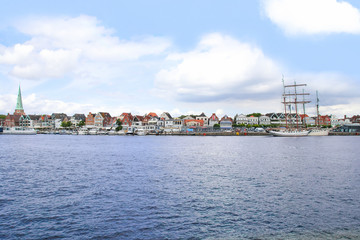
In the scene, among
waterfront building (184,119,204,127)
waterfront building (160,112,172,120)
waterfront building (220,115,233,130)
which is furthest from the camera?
waterfront building (160,112,172,120)

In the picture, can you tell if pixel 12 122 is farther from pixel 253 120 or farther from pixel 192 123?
pixel 253 120

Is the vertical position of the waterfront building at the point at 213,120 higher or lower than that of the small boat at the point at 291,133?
higher

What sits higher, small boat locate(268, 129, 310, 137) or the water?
small boat locate(268, 129, 310, 137)

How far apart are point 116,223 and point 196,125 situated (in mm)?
159040

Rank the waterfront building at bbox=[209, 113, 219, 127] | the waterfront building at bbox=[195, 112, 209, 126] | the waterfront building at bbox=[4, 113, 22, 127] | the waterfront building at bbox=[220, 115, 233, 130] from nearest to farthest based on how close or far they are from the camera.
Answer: the waterfront building at bbox=[220, 115, 233, 130] → the waterfront building at bbox=[209, 113, 219, 127] → the waterfront building at bbox=[195, 112, 209, 126] → the waterfront building at bbox=[4, 113, 22, 127]

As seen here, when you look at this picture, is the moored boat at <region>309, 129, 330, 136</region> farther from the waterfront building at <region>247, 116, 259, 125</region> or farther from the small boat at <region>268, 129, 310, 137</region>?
the waterfront building at <region>247, 116, 259, 125</region>

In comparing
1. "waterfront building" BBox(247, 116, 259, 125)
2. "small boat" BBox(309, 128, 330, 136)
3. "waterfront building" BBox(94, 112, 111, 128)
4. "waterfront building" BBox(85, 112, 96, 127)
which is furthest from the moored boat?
"waterfront building" BBox(85, 112, 96, 127)

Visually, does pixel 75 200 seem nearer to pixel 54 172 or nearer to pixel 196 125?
pixel 54 172

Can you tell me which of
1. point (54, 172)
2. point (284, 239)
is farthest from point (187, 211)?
point (54, 172)

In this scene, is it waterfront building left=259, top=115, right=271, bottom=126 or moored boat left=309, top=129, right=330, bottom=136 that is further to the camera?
waterfront building left=259, top=115, right=271, bottom=126

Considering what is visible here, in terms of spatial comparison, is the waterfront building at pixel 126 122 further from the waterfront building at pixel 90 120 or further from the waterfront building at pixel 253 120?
the waterfront building at pixel 253 120

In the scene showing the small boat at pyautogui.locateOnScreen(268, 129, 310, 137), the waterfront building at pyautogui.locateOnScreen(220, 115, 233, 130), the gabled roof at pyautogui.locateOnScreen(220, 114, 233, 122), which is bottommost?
the small boat at pyautogui.locateOnScreen(268, 129, 310, 137)

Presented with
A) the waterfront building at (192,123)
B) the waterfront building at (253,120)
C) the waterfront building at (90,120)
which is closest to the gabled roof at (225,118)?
the waterfront building at (253,120)

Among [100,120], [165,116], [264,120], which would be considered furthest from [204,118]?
[100,120]
